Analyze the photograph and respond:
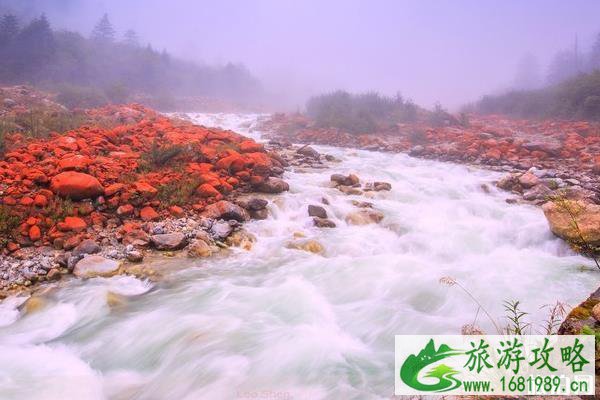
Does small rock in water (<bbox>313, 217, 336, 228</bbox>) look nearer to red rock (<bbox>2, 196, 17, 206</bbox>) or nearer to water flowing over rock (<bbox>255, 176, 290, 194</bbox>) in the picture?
water flowing over rock (<bbox>255, 176, 290, 194</bbox>)

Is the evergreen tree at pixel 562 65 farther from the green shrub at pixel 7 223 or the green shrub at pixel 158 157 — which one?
the green shrub at pixel 7 223

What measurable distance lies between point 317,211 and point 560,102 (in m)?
19.9

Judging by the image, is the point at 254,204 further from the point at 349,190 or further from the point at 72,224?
the point at 72,224

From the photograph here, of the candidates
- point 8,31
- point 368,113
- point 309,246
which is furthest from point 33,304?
point 8,31

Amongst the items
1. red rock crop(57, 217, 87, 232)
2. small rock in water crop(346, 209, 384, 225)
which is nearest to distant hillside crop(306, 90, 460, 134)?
small rock in water crop(346, 209, 384, 225)

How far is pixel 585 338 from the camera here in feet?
7.88

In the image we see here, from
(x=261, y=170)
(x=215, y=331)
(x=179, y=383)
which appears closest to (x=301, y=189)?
(x=261, y=170)

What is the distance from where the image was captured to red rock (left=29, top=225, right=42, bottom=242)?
17.7 feet

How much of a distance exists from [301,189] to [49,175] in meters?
5.08

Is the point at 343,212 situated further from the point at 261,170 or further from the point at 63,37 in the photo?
the point at 63,37

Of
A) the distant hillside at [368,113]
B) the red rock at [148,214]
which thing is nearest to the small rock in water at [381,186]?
the red rock at [148,214]

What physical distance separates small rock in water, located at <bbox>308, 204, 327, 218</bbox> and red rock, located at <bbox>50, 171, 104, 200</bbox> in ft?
12.6

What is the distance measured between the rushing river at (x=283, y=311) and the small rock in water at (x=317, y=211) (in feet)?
0.99

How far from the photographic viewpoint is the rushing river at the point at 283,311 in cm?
329
